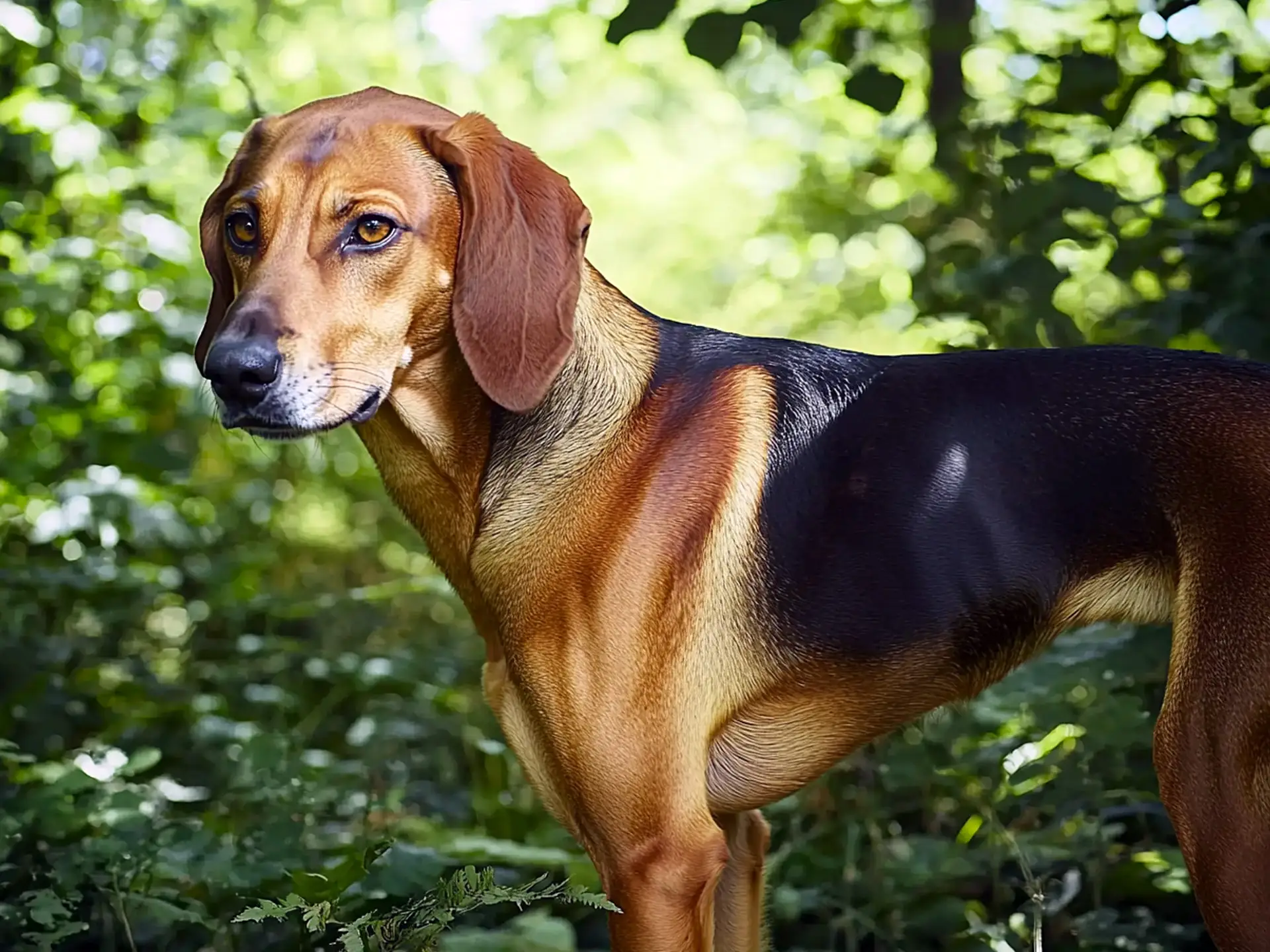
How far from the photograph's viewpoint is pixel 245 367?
2277 millimetres

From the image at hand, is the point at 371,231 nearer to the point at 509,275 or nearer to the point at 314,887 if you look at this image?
the point at 509,275

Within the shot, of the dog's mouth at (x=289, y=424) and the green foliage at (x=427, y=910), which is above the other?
the dog's mouth at (x=289, y=424)

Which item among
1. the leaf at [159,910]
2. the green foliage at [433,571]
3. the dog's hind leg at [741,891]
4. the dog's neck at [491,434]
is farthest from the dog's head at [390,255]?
the leaf at [159,910]

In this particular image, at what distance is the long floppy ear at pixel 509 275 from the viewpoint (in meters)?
2.54

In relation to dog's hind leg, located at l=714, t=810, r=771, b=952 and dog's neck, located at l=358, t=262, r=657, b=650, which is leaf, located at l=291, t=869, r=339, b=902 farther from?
dog's hind leg, located at l=714, t=810, r=771, b=952

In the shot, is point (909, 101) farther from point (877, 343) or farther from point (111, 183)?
point (111, 183)

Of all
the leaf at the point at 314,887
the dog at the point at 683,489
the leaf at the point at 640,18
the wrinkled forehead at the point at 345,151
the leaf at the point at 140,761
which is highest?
the leaf at the point at 640,18

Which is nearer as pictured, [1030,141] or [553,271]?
[553,271]

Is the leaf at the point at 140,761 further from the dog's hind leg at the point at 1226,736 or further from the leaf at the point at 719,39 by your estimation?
the dog's hind leg at the point at 1226,736

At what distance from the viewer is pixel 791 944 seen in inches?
152

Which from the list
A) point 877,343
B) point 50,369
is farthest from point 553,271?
point 877,343

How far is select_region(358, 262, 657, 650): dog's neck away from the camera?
2.66m

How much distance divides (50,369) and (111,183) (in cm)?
82

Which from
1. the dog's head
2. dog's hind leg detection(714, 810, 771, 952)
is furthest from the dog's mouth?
dog's hind leg detection(714, 810, 771, 952)
